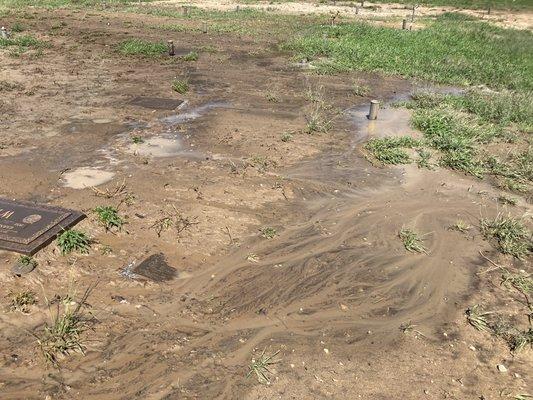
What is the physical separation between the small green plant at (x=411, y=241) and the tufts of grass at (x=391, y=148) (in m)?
3.05

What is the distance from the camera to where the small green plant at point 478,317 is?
6031 millimetres

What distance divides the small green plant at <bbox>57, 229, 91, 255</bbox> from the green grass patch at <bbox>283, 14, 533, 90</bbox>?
1357 centimetres

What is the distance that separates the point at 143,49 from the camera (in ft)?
65.3

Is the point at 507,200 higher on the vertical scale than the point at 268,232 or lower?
lower

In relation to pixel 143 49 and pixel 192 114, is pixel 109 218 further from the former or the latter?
pixel 143 49

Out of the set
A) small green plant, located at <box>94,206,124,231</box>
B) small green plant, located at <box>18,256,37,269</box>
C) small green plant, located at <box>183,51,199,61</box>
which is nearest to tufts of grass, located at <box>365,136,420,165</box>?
small green plant, located at <box>94,206,124,231</box>

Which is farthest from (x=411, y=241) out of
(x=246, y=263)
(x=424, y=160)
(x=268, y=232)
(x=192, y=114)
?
(x=192, y=114)

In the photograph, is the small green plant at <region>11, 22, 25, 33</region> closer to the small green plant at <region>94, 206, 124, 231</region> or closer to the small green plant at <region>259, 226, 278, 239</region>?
the small green plant at <region>94, 206, 124, 231</region>

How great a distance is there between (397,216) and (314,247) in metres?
2.08

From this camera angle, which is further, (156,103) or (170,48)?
(170,48)

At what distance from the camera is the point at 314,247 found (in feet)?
24.7

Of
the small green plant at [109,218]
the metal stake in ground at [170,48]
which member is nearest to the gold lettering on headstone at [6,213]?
the small green plant at [109,218]

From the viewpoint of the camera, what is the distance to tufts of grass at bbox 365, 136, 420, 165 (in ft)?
35.1

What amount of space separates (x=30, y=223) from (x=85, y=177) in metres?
2.17
